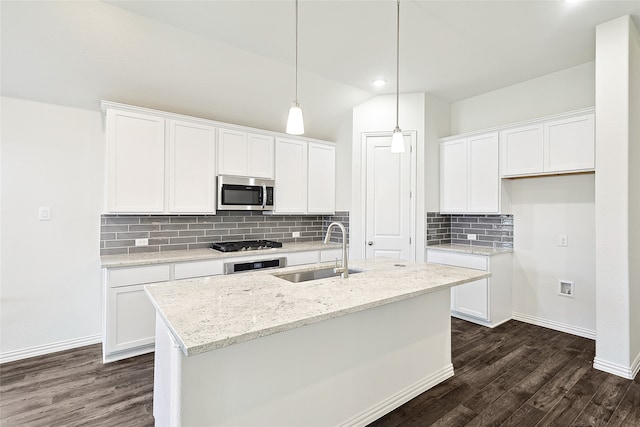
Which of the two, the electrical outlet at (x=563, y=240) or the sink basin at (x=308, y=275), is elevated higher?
the electrical outlet at (x=563, y=240)

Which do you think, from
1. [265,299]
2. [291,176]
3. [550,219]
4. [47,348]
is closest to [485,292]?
[550,219]

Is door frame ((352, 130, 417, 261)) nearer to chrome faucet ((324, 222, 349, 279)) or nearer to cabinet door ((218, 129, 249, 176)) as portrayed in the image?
cabinet door ((218, 129, 249, 176))

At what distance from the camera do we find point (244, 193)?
374 centimetres

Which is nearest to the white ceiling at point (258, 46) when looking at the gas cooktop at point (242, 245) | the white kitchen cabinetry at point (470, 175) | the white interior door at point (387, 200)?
the white kitchen cabinetry at point (470, 175)

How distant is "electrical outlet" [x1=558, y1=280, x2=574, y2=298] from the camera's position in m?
3.47

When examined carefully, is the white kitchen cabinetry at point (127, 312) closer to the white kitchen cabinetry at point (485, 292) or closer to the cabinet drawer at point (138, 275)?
the cabinet drawer at point (138, 275)

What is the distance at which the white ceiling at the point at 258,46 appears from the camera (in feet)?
7.99

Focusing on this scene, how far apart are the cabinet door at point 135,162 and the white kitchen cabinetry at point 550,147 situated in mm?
3730

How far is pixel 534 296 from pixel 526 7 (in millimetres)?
3009

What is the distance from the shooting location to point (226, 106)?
12.1 ft

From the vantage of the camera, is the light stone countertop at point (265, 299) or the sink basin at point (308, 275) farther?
the sink basin at point (308, 275)

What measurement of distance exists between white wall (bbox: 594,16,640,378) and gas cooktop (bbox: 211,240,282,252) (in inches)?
123

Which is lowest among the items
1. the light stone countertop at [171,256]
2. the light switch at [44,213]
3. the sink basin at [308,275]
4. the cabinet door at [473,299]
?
the cabinet door at [473,299]

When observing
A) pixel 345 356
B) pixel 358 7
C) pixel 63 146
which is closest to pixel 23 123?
pixel 63 146
